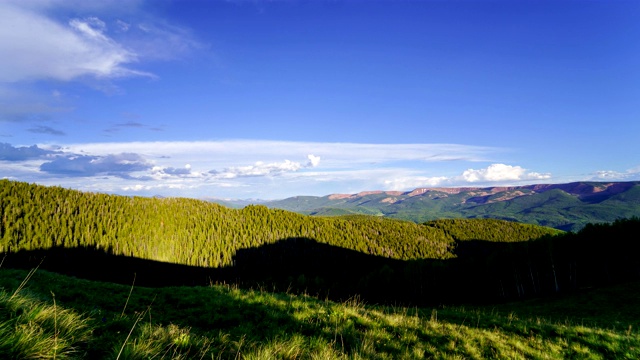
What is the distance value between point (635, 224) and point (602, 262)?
613 inches

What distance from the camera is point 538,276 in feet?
305

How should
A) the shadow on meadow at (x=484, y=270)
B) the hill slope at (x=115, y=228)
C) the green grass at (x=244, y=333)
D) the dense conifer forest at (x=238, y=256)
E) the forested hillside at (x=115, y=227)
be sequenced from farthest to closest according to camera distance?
the forested hillside at (x=115, y=227), the hill slope at (x=115, y=228), the dense conifer forest at (x=238, y=256), the shadow on meadow at (x=484, y=270), the green grass at (x=244, y=333)

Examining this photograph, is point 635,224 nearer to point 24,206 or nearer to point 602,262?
point 602,262

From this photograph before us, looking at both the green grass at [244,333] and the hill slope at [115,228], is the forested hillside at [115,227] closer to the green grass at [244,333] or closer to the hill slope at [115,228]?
the hill slope at [115,228]

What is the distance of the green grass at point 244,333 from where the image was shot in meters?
5.86

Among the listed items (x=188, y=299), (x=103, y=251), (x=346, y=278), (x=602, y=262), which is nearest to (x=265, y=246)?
(x=346, y=278)

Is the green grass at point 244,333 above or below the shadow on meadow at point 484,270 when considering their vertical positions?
above

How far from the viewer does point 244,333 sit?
9758 mm

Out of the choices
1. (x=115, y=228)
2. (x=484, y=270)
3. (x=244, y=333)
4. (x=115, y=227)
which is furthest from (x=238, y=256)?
(x=244, y=333)

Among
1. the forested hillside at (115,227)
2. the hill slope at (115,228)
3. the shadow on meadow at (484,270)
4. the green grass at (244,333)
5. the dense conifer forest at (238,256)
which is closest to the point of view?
the green grass at (244,333)

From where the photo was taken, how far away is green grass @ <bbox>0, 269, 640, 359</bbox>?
586cm

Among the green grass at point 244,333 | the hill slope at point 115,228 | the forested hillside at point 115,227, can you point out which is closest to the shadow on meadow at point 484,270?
the hill slope at point 115,228

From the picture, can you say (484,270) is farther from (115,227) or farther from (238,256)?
(115,227)

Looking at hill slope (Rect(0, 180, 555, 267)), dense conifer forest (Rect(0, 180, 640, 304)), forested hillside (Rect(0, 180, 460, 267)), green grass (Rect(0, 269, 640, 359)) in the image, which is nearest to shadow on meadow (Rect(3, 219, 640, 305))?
dense conifer forest (Rect(0, 180, 640, 304))
